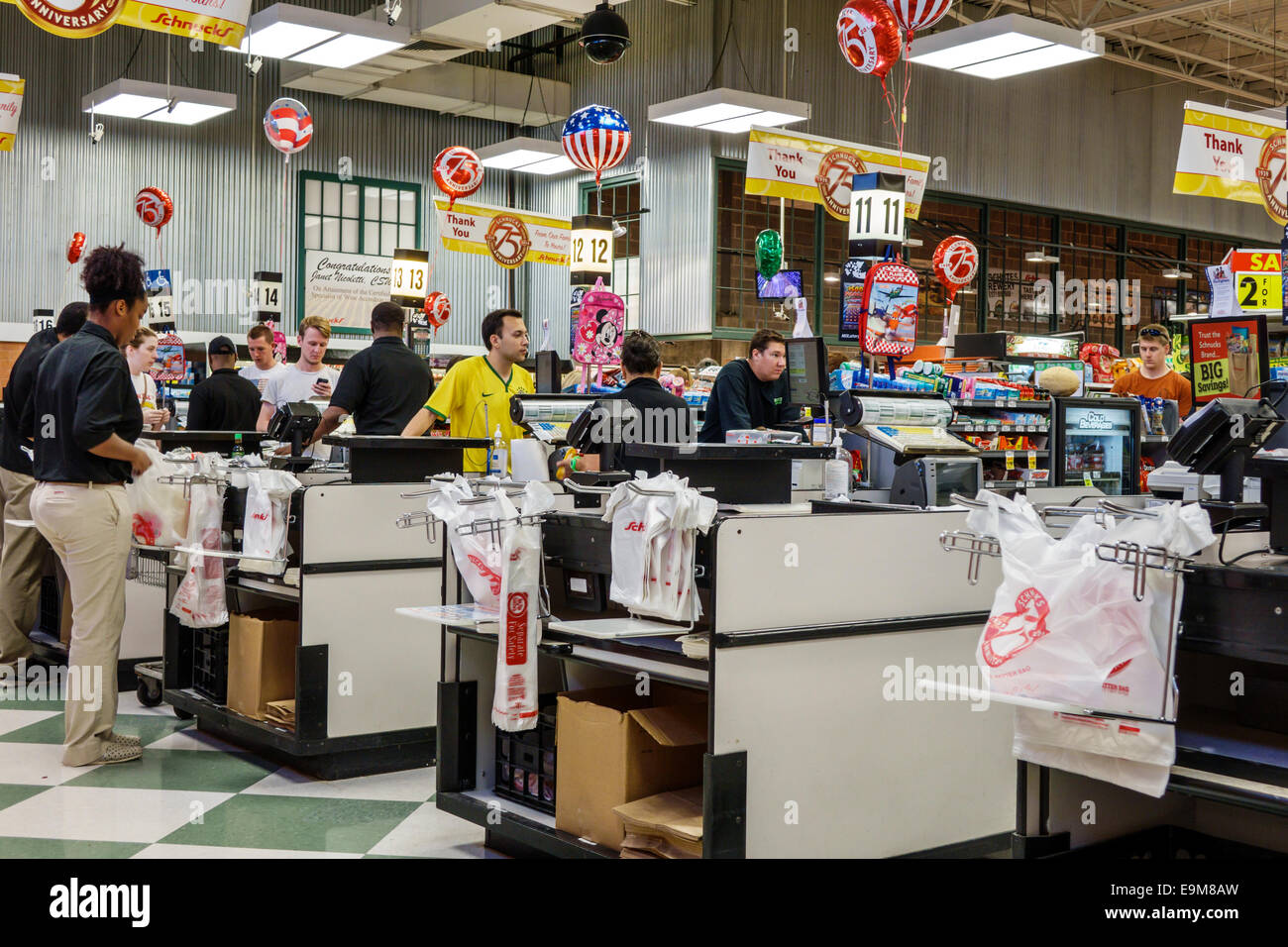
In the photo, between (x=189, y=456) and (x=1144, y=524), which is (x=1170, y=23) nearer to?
(x=189, y=456)

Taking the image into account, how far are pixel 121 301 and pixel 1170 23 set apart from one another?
52.8 feet

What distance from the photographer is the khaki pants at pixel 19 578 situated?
5832 millimetres

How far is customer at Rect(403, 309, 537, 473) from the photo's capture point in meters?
5.08

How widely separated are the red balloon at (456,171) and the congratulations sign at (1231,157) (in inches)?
272

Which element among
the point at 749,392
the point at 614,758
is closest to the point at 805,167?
the point at 749,392

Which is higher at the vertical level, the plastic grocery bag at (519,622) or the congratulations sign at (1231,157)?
the congratulations sign at (1231,157)

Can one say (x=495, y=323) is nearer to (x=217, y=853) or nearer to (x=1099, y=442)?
(x=217, y=853)

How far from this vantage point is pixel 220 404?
6.32m

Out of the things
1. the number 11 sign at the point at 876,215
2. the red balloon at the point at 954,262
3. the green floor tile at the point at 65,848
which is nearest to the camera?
the green floor tile at the point at 65,848

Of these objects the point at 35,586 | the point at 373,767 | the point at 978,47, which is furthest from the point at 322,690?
the point at 978,47

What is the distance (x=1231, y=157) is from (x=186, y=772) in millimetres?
8987

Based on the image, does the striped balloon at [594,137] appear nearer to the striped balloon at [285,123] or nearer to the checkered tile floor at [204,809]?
the striped balloon at [285,123]

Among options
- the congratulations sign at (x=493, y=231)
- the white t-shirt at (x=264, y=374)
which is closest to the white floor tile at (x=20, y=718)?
the white t-shirt at (x=264, y=374)
